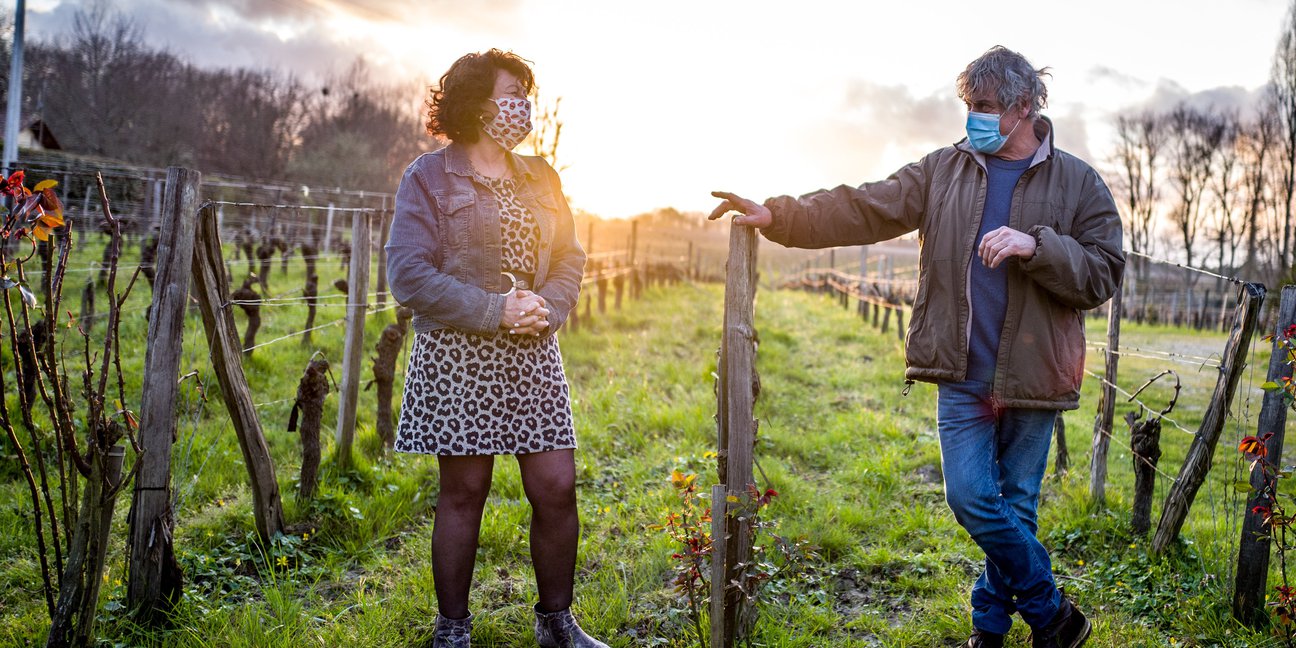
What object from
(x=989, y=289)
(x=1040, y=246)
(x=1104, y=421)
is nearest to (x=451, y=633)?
(x=989, y=289)

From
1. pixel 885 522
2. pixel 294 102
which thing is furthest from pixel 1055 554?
pixel 294 102

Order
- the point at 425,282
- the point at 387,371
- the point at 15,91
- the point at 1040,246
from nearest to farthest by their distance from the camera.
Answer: the point at 1040,246, the point at 425,282, the point at 387,371, the point at 15,91

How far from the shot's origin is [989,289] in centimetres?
233

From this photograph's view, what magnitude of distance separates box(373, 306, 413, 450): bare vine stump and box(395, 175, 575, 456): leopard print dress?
2265mm

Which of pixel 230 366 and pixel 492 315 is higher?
pixel 492 315

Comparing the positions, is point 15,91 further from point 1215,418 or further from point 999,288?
point 1215,418

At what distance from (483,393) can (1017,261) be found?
157cm

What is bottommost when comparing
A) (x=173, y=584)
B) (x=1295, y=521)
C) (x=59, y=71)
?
(x=173, y=584)

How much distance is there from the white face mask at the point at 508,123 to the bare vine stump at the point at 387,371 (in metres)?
2.35

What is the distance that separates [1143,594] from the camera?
310cm

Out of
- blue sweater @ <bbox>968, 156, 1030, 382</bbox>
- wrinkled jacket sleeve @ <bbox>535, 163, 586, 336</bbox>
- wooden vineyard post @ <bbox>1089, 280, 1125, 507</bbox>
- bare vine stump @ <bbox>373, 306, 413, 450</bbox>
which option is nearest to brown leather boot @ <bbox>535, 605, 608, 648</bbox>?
wrinkled jacket sleeve @ <bbox>535, 163, 586, 336</bbox>

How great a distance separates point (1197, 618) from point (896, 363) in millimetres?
6791

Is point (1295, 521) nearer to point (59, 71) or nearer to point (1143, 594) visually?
point (1143, 594)

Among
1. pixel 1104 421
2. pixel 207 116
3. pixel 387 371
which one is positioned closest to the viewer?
pixel 1104 421
